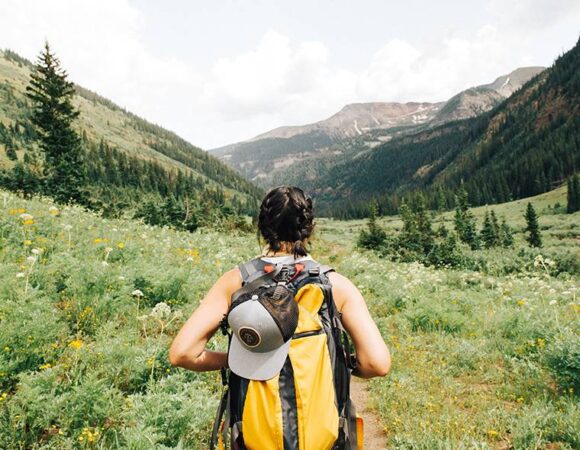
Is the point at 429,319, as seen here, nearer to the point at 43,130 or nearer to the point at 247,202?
the point at 43,130

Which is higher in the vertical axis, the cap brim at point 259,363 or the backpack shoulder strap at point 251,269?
the backpack shoulder strap at point 251,269

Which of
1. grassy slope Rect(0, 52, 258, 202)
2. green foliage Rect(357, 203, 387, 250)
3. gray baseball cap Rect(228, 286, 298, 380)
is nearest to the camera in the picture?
gray baseball cap Rect(228, 286, 298, 380)

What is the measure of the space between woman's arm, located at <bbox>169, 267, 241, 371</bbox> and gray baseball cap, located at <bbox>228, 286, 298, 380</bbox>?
0.36m

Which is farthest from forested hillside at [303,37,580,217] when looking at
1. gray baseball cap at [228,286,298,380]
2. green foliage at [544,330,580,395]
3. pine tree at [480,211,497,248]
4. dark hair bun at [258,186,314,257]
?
gray baseball cap at [228,286,298,380]

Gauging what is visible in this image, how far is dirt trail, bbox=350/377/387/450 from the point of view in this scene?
4688 mm

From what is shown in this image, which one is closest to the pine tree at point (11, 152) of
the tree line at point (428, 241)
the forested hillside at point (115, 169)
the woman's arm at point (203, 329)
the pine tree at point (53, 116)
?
the forested hillside at point (115, 169)

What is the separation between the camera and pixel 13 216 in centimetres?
841

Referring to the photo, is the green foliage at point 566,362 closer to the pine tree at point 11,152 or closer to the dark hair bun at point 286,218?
the dark hair bun at point 286,218

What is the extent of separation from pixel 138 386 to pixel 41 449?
1361 mm

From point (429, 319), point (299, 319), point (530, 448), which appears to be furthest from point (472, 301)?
point (299, 319)

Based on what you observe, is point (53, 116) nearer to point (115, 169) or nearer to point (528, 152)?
point (115, 169)

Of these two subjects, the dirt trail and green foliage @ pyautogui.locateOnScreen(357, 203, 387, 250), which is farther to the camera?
green foliage @ pyautogui.locateOnScreen(357, 203, 387, 250)

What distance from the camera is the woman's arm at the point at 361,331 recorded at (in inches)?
93.7

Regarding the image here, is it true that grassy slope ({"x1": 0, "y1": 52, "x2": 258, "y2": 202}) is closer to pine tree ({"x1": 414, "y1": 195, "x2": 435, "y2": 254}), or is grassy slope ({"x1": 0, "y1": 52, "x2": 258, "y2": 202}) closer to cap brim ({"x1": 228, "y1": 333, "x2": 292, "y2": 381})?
pine tree ({"x1": 414, "y1": 195, "x2": 435, "y2": 254})
